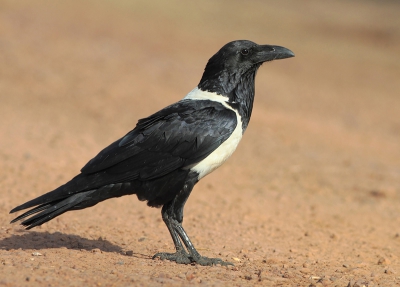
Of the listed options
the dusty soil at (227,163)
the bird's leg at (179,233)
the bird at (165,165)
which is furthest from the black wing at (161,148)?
the dusty soil at (227,163)

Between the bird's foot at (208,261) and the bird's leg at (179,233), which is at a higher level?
the bird's leg at (179,233)

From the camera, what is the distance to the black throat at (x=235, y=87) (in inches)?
232

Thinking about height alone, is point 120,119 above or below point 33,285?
above

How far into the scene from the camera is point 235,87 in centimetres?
595

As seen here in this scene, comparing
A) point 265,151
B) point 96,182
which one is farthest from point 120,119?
point 96,182

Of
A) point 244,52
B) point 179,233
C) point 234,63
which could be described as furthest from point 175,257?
point 244,52

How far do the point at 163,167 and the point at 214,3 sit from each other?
87.1 feet

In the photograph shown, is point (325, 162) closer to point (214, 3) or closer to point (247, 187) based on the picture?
point (247, 187)

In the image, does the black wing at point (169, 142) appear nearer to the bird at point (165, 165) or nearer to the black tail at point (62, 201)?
the bird at point (165, 165)

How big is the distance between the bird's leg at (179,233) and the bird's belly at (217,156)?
0.13 metres

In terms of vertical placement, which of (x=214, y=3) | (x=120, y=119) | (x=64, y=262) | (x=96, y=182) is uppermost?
(x=214, y=3)

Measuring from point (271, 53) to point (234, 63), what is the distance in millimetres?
396

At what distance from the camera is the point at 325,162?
37.8ft

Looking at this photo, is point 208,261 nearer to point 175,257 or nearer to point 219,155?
point 175,257
